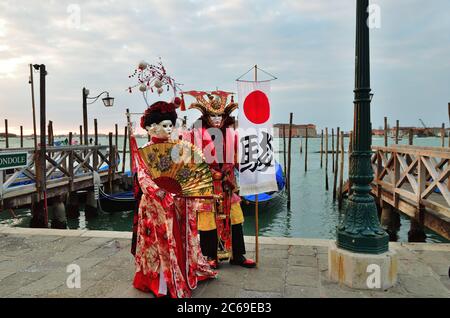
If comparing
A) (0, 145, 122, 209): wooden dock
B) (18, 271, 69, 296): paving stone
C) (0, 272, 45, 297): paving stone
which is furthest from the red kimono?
(0, 145, 122, 209): wooden dock

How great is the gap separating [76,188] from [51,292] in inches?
351

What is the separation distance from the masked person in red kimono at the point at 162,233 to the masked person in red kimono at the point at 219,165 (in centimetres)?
38

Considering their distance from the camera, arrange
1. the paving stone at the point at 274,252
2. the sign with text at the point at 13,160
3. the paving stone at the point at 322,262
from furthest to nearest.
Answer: the sign with text at the point at 13,160 → the paving stone at the point at 274,252 → the paving stone at the point at 322,262

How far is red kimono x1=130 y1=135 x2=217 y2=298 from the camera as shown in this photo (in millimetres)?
3131

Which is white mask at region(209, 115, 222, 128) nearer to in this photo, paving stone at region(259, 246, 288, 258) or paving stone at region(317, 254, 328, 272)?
paving stone at region(259, 246, 288, 258)

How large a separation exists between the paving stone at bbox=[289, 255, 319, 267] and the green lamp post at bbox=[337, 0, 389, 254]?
0.55 metres

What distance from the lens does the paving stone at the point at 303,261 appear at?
12.9 ft

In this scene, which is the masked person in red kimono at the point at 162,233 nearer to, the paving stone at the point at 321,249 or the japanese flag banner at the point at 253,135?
the japanese flag banner at the point at 253,135

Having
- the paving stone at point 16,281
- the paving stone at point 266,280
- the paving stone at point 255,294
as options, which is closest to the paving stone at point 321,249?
the paving stone at point 266,280

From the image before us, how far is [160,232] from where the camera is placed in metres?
3.18

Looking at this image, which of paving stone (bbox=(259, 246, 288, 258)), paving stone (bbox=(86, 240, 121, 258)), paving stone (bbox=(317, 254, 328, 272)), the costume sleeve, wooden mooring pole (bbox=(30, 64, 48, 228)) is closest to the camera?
the costume sleeve

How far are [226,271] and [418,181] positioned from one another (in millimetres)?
5203

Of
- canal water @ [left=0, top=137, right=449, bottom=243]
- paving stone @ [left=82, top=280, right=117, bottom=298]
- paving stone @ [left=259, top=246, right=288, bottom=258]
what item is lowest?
canal water @ [left=0, top=137, right=449, bottom=243]

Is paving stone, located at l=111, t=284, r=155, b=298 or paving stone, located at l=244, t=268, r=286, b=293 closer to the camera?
paving stone, located at l=111, t=284, r=155, b=298
